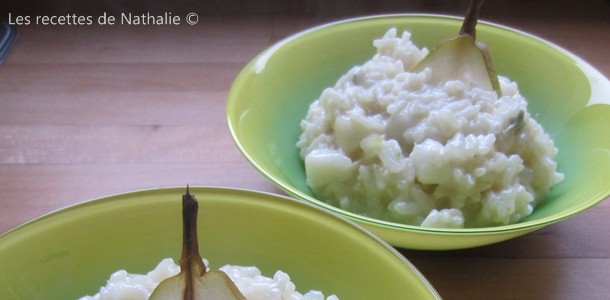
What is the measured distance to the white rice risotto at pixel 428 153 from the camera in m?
1.15

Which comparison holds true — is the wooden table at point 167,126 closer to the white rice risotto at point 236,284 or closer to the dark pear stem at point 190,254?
the white rice risotto at point 236,284

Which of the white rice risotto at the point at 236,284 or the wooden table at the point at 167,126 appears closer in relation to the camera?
the white rice risotto at the point at 236,284

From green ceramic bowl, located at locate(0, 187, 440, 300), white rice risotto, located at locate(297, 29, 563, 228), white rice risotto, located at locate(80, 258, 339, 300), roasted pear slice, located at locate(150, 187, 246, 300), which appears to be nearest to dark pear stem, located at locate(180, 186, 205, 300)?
roasted pear slice, located at locate(150, 187, 246, 300)

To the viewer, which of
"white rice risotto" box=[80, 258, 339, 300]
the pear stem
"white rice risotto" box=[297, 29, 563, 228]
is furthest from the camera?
the pear stem

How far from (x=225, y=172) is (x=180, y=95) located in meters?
0.37

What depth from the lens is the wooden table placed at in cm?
116

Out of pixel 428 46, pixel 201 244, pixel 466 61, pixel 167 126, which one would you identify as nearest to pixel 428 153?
pixel 466 61

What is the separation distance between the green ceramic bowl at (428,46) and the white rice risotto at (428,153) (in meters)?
0.06

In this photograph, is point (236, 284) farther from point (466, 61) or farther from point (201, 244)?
point (466, 61)

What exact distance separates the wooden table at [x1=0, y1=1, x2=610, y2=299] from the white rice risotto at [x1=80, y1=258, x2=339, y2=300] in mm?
326

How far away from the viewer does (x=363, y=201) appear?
1.22m

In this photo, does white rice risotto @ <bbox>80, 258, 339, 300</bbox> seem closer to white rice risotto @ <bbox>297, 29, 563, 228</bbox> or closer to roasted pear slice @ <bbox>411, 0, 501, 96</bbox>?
white rice risotto @ <bbox>297, 29, 563, 228</bbox>

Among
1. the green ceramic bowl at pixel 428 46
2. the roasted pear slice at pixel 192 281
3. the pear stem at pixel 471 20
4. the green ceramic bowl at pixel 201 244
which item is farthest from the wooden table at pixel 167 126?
the roasted pear slice at pixel 192 281

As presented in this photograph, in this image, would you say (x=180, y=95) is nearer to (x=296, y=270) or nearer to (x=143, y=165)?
(x=143, y=165)
